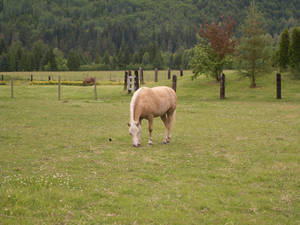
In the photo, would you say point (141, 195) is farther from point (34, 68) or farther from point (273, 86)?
point (34, 68)

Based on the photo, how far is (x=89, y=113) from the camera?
22.2 m

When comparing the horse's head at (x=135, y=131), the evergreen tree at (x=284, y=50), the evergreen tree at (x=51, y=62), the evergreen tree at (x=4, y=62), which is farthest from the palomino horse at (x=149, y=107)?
the evergreen tree at (x=4, y=62)

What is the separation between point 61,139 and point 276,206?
359 inches

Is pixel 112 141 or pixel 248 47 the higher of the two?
pixel 248 47

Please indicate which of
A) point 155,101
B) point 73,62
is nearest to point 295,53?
point 155,101

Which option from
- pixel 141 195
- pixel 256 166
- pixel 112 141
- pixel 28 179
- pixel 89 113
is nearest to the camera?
pixel 141 195

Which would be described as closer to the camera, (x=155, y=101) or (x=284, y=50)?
(x=155, y=101)

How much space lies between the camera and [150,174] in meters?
8.65

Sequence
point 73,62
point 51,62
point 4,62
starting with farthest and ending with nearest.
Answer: point 73,62 → point 51,62 → point 4,62

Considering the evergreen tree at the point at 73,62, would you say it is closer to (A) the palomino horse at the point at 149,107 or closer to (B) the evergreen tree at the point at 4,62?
(B) the evergreen tree at the point at 4,62

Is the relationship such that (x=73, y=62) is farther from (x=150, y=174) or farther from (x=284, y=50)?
(x=150, y=174)

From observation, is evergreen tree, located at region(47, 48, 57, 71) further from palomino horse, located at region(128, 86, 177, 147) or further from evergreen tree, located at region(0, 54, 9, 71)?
palomino horse, located at region(128, 86, 177, 147)

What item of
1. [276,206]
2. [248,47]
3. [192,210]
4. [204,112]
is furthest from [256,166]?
[248,47]

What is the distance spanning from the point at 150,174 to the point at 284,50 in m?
36.0
